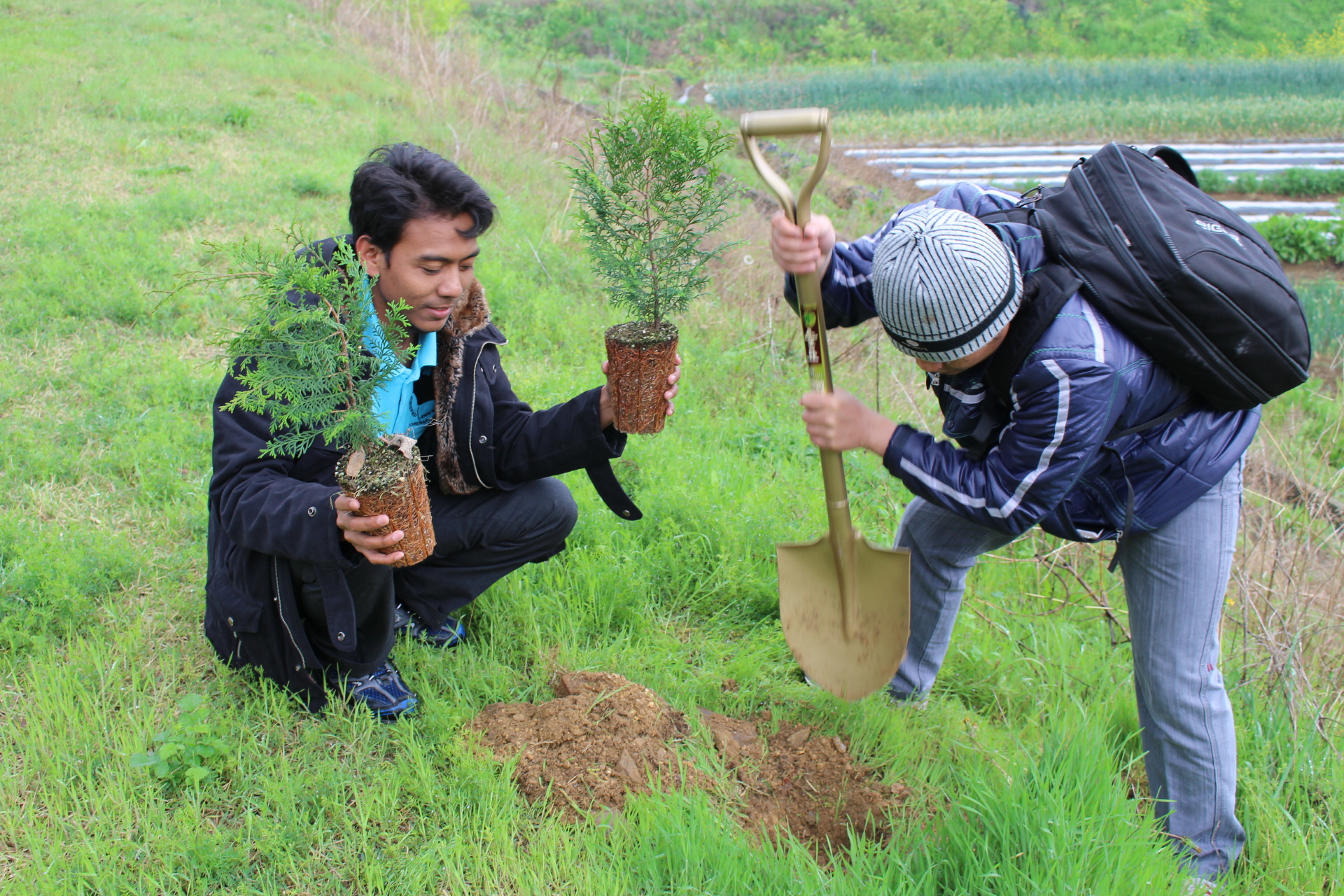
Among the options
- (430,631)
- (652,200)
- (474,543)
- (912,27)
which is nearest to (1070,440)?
(652,200)

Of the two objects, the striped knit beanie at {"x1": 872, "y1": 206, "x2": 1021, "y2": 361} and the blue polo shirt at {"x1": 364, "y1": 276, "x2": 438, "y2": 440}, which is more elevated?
the striped knit beanie at {"x1": 872, "y1": 206, "x2": 1021, "y2": 361}

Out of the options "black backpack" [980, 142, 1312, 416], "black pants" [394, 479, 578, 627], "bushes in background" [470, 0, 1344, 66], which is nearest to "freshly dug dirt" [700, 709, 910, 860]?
"black pants" [394, 479, 578, 627]

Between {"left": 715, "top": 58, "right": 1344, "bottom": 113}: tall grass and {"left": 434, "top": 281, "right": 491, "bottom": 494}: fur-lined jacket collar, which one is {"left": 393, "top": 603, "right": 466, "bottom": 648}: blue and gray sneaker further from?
{"left": 715, "top": 58, "right": 1344, "bottom": 113}: tall grass

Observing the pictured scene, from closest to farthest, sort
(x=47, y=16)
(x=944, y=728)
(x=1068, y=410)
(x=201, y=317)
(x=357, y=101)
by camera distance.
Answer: (x=1068, y=410) → (x=944, y=728) → (x=201, y=317) → (x=357, y=101) → (x=47, y=16)

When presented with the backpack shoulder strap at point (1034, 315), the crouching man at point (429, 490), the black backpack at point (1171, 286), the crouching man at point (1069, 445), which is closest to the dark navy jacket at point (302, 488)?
the crouching man at point (429, 490)

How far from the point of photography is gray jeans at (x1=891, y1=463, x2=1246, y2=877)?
2.15 metres

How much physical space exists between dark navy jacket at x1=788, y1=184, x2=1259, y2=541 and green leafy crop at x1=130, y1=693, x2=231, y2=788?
1930 millimetres

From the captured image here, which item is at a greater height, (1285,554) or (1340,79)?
(1340,79)

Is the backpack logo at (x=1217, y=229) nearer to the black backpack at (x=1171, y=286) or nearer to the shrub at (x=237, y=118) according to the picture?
the black backpack at (x=1171, y=286)

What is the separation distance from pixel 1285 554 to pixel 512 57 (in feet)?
68.3

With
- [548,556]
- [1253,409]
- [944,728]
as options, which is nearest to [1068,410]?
[1253,409]

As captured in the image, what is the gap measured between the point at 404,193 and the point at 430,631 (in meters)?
1.42

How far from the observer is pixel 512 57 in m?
20.8

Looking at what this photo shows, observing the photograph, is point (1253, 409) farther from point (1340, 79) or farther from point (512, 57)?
point (1340, 79)
